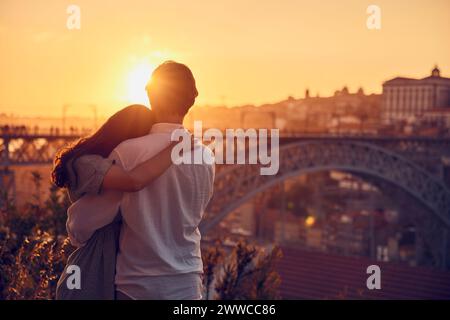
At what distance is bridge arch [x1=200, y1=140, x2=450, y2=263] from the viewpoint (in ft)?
81.2

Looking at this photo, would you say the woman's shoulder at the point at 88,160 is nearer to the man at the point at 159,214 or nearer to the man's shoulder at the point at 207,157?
the man at the point at 159,214

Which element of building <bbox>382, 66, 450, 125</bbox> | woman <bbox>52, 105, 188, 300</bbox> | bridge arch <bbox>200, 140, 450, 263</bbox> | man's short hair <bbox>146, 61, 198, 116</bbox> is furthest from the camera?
bridge arch <bbox>200, 140, 450, 263</bbox>

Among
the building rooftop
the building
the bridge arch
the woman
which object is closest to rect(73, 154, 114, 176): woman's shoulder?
the woman

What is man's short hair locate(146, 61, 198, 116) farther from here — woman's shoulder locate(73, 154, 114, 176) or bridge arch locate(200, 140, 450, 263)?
bridge arch locate(200, 140, 450, 263)

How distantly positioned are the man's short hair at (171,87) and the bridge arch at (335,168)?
22020mm

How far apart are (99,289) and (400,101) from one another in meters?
27.9

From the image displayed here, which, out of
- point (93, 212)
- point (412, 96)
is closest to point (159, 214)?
point (93, 212)

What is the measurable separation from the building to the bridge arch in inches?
73.7

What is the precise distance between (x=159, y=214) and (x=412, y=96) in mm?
23927

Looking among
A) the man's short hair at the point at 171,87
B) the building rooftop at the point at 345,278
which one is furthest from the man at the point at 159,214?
the building rooftop at the point at 345,278

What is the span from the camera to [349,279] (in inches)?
675

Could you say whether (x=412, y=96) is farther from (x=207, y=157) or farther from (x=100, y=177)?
(x=100, y=177)

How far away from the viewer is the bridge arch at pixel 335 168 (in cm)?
2475
